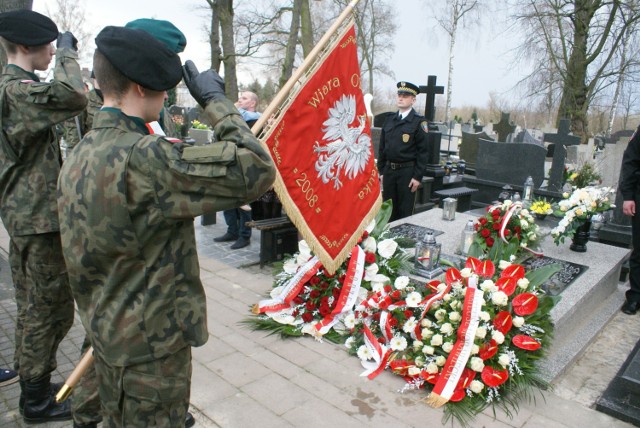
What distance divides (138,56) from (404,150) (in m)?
5.00

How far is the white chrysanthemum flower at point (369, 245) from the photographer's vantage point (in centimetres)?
404

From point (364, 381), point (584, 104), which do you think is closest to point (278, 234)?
point (364, 381)

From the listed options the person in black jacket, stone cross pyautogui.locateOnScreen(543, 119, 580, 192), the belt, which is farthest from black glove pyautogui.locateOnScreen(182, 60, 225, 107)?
stone cross pyautogui.locateOnScreen(543, 119, 580, 192)

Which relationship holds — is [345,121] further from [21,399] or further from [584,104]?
[584,104]

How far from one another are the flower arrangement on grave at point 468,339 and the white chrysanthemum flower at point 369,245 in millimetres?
593

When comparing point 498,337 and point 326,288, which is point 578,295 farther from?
point 326,288

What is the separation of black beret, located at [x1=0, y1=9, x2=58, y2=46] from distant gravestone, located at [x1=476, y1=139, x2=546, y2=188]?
24.9 feet

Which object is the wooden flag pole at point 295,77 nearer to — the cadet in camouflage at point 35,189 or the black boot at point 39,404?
the cadet in camouflage at point 35,189

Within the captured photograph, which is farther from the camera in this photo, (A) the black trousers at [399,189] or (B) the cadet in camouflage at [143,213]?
(A) the black trousers at [399,189]

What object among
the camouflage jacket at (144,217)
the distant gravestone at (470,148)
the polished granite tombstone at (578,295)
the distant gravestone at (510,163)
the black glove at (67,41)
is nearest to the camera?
the camouflage jacket at (144,217)

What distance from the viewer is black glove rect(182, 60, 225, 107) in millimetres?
1612

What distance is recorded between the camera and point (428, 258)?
4.03 meters

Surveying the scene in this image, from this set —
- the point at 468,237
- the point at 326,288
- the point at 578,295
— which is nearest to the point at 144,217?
the point at 326,288

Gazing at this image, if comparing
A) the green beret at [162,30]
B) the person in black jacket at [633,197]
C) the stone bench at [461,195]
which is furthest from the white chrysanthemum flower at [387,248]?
the stone bench at [461,195]
